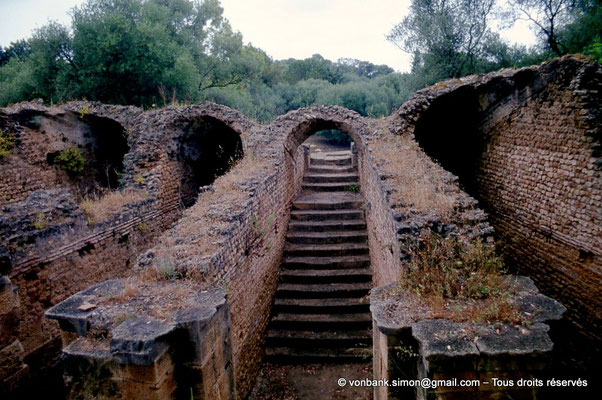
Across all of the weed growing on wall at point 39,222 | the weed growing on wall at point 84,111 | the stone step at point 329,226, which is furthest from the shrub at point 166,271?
the weed growing on wall at point 84,111

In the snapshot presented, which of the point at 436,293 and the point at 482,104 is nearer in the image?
the point at 436,293

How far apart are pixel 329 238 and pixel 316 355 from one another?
318cm

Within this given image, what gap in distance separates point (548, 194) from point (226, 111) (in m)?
8.56

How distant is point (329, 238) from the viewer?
945cm

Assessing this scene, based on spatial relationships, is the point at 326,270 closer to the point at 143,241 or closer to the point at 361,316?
the point at 361,316

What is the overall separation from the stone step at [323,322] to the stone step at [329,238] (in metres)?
2.22

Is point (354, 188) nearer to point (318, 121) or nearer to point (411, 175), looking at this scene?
point (318, 121)

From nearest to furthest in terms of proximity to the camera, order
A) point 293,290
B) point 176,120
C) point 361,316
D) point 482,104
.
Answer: point 361,316 < point 293,290 < point 482,104 < point 176,120

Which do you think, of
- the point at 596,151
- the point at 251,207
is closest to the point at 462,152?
the point at 596,151

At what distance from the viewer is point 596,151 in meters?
5.44

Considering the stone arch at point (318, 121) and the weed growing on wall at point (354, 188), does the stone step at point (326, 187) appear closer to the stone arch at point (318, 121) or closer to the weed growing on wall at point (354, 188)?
the weed growing on wall at point (354, 188)

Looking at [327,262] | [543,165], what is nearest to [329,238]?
[327,262]

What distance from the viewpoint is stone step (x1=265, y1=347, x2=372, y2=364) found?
274 inches

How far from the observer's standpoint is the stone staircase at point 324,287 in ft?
23.7
